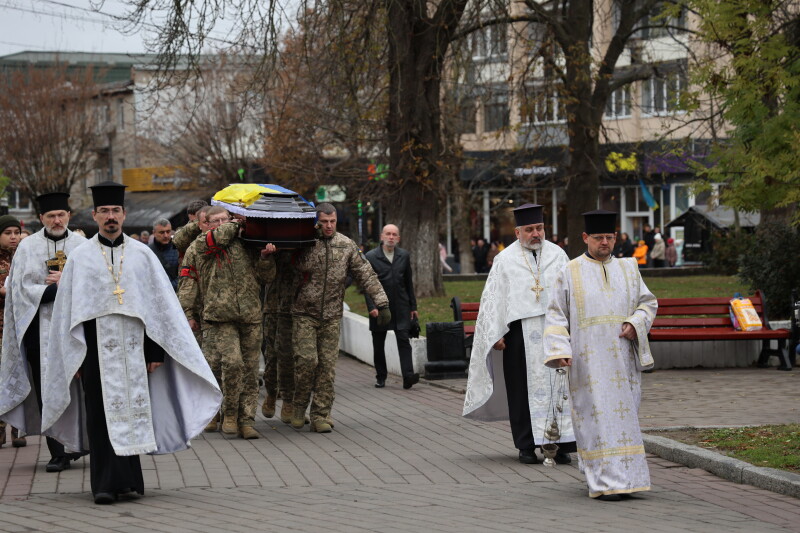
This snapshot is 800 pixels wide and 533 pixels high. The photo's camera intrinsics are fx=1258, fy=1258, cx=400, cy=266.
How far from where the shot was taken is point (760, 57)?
13.6 metres

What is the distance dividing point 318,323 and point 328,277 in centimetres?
42

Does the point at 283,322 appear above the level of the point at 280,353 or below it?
above

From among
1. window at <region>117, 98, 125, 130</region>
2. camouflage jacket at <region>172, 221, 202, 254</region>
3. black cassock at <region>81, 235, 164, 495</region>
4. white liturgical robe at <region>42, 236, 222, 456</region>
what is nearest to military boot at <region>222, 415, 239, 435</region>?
camouflage jacket at <region>172, 221, 202, 254</region>

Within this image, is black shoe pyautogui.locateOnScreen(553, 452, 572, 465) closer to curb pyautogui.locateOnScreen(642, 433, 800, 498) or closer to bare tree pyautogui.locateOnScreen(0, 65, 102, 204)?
curb pyautogui.locateOnScreen(642, 433, 800, 498)

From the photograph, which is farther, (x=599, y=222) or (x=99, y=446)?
(x=599, y=222)

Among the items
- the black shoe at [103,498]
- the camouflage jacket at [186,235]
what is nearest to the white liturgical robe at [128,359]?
the black shoe at [103,498]

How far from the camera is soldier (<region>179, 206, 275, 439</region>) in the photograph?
10539 millimetres

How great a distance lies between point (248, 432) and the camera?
1055cm

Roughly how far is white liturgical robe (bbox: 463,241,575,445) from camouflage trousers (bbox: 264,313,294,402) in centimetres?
204

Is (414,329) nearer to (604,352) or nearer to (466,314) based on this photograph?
(466,314)

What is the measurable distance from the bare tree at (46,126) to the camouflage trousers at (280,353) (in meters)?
45.7

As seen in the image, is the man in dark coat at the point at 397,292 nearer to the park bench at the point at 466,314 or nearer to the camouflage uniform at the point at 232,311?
the park bench at the point at 466,314

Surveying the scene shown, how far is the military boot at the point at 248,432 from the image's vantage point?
34.6 ft

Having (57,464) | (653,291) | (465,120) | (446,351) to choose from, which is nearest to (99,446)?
(57,464)
